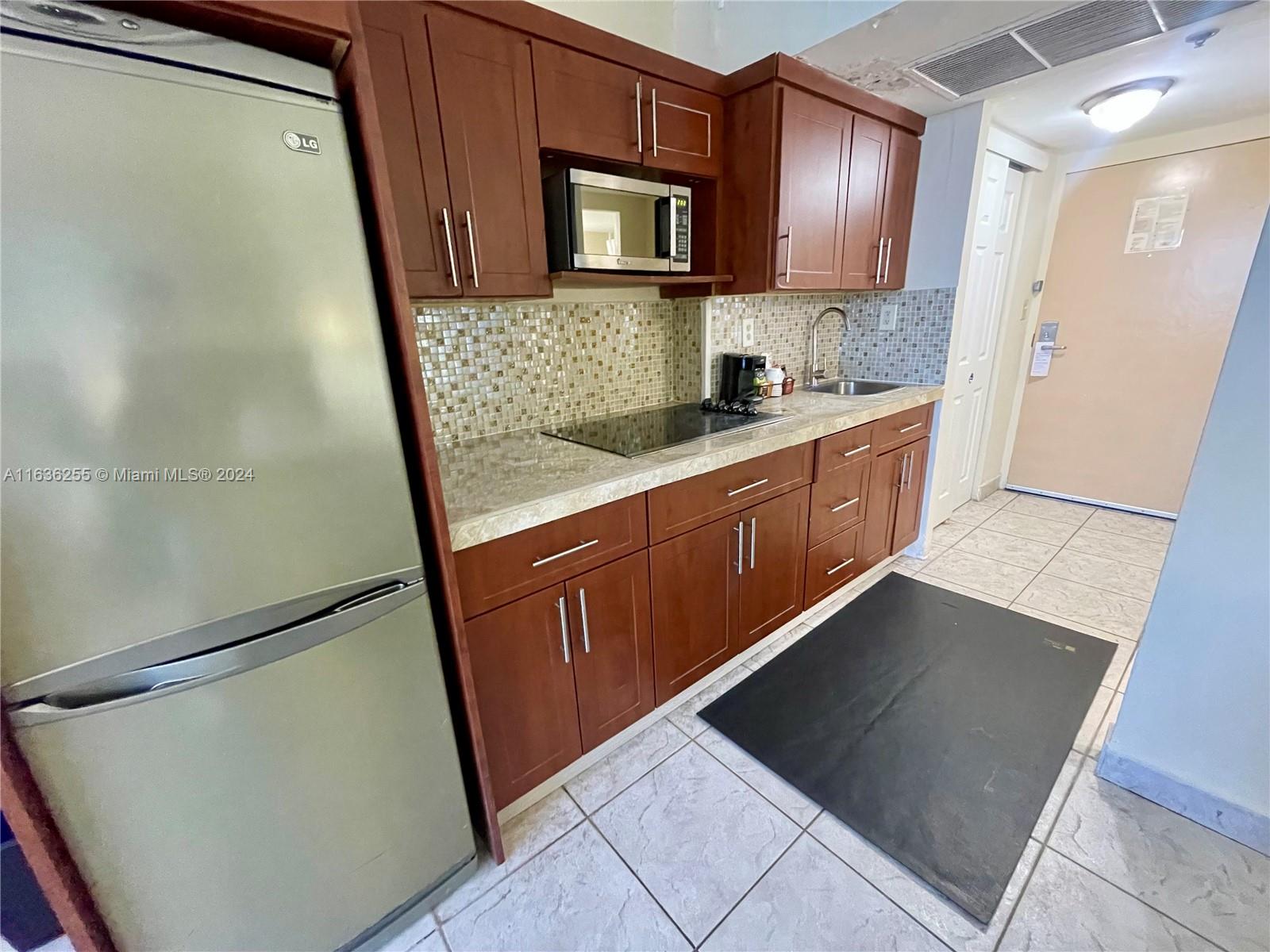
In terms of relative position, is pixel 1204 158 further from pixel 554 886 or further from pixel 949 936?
pixel 554 886

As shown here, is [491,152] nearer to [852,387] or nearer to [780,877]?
[780,877]

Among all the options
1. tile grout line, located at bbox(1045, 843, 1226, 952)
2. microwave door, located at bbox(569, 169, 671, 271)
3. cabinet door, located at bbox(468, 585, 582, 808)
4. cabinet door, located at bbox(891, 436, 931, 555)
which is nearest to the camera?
tile grout line, located at bbox(1045, 843, 1226, 952)

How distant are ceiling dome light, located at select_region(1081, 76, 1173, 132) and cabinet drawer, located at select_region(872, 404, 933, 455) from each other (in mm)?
1396

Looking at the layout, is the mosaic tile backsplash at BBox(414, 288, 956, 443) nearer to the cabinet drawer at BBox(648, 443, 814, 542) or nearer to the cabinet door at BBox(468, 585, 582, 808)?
the cabinet drawer at BBox(648, 443, 814, 542)

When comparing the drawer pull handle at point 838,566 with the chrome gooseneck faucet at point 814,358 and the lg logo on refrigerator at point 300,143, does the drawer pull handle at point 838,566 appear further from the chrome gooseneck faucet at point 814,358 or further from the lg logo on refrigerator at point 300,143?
the lg logo on refrigerator at point 300,143

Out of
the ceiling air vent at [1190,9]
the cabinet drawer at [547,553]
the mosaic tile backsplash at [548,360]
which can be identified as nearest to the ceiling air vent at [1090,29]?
the ceiling air vent at [1190,9]

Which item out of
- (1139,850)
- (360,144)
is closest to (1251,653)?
(1139,850)

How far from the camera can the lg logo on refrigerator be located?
2.52 feet

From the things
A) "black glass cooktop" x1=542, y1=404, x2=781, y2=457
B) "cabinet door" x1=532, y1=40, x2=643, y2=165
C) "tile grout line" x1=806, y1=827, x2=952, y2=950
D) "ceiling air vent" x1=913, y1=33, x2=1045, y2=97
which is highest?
"ceiling air vent" x1=913, y1=33, x2=1045, y2=97

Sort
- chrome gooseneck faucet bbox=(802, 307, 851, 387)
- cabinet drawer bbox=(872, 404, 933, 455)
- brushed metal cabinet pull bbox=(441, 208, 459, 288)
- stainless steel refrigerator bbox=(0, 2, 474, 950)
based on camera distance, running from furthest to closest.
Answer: chrome gooseneck faucet bbox=(802, 307, 851, 387), cabinet drawer bbox=(872, 404, 933, 455), brushed metal cabinet pull bbox=(441, 208, 459, 288), stainless steel refrigerator bbox=(0, 2, 474, 950)

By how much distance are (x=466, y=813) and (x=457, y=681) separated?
1.16ft

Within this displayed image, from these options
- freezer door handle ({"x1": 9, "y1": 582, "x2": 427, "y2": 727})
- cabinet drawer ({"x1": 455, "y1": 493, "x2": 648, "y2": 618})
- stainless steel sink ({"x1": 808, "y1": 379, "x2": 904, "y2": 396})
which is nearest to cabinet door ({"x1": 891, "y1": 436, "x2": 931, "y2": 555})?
stainless steel sink ({"x1": 808, "y1": 379, "x2": 904, "y2": 396})

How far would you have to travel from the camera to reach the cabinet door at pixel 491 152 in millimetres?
1287

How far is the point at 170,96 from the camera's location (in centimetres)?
69
